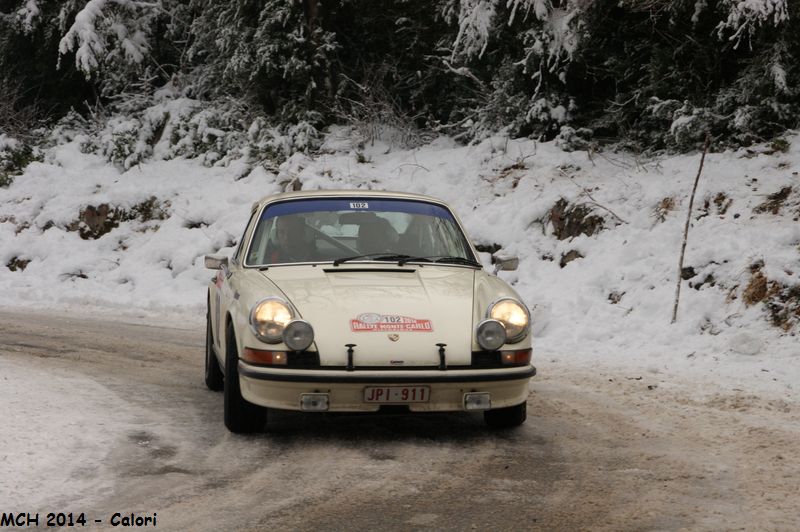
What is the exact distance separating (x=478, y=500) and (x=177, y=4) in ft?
64.6

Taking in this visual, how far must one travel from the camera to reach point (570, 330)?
35.4 feet

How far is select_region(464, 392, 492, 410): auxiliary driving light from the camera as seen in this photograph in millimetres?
5961

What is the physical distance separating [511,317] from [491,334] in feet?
0.77

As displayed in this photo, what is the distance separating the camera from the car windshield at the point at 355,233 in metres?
7.16

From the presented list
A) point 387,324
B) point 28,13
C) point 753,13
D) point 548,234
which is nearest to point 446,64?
point 548,234

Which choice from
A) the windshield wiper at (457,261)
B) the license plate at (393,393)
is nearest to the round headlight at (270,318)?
the license plate at (393,393)

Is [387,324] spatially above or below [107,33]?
below

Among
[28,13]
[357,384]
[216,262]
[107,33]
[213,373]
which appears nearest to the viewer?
[357,384]

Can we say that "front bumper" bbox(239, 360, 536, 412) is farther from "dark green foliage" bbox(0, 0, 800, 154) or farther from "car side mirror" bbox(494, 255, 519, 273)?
"dark green foliage" bbox(0, 0, 800, 154)

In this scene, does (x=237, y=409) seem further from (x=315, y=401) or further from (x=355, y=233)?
(x=355, y=233)

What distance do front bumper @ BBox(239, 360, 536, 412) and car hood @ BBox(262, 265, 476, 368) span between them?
A: 0.09 metres

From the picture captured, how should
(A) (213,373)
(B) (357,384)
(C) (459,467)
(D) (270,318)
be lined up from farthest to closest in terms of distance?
(A) (213,373)
(D) (270,318)
(B) (357,384)
(C) (459,467)

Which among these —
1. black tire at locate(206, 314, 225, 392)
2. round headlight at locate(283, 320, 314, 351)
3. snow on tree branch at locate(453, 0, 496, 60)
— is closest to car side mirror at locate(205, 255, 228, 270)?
black tire at locate(206, 314, 225, 392)

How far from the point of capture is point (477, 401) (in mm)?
5984
